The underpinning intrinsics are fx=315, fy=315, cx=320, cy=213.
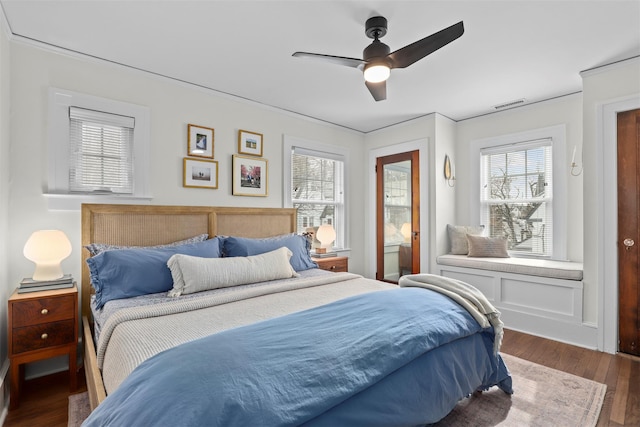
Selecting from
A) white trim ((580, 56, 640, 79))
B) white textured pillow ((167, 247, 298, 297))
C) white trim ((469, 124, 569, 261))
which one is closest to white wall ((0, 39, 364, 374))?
white textured pillow ((167, 247, 298, 297))

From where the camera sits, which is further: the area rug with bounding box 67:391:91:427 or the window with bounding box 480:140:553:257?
the window with bounding box 480:140:553:257

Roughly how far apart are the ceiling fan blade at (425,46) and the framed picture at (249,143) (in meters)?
1.94

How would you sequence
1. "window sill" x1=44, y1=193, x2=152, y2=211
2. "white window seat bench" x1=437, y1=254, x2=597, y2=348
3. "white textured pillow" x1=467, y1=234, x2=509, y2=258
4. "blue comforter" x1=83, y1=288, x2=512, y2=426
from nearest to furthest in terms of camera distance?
"blue comforter" x1=83, y1=288, x2=512, y2=426
"window sill" x1=44, y1=193, x2=152, y2=211
"white window seat bench" x1=437, y1=254, x2=597, y2=348
"white textured pillow" x1=467, y1=234, x2=509, y2=258

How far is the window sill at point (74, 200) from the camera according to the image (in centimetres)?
245

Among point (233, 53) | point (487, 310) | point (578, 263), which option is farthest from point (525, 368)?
point (233, 53)

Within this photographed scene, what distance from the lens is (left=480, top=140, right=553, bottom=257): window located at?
3650mm

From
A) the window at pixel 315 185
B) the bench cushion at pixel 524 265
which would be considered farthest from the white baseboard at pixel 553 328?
the window at pixel 315 185

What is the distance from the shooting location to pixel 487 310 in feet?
6.13

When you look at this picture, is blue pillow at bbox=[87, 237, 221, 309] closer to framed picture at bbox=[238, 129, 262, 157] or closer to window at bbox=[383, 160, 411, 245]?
framed picture at bbox=[238, 129, 262, 157]

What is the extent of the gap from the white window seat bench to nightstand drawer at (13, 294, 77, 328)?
3.74 metres

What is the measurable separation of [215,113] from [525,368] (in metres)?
3.66

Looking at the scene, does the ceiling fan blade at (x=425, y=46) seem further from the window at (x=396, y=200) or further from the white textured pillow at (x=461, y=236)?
A: the white textured pillow at (x=461, y=236)

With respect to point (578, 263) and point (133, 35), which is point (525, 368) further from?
point (133, 35)

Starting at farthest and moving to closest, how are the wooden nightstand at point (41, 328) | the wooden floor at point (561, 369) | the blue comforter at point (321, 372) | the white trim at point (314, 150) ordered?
the white trim at point (314, 150) → the wooden nightstand at point (41, 328) → the wooden floor at point (561, 369) → the blue comforter at point (321, 372)
